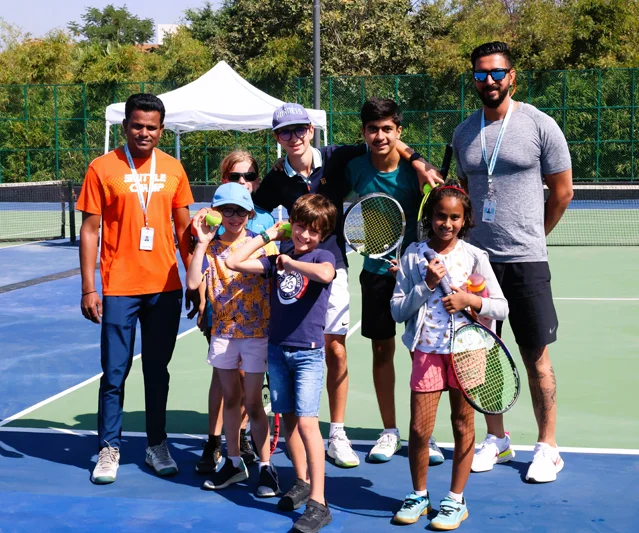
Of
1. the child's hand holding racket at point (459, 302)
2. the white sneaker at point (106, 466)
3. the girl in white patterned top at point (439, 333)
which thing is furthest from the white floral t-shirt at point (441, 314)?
the white sneaker at point (106, 466)

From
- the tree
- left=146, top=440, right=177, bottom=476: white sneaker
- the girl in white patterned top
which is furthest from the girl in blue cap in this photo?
the tree

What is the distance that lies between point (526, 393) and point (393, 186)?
7.03 feet

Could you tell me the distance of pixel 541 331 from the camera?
484cm

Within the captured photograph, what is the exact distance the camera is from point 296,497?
4434mm

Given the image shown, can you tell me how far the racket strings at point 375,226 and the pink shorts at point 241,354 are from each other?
0.71 m

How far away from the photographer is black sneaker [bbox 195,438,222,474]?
494 cm

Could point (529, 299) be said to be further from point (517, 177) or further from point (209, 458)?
point (209, 458)

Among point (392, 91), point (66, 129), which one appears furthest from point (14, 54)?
point (392, 91)

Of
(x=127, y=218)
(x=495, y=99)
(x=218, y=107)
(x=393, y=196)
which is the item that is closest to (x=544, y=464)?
(x=393, y=196)

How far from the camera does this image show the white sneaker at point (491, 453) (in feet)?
16.1

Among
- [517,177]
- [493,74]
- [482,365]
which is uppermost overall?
[493,74]

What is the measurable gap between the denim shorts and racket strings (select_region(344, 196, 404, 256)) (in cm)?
72

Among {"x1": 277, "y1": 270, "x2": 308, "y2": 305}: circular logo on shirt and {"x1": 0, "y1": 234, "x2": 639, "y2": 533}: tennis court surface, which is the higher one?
{"x1": 277, "y1": 270, "x2": 308, "y2": 305}: circular logo on shirt

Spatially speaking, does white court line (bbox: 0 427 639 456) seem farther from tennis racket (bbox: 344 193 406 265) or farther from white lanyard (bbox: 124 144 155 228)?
white lanyard (bbox: 124 144 155 228)
